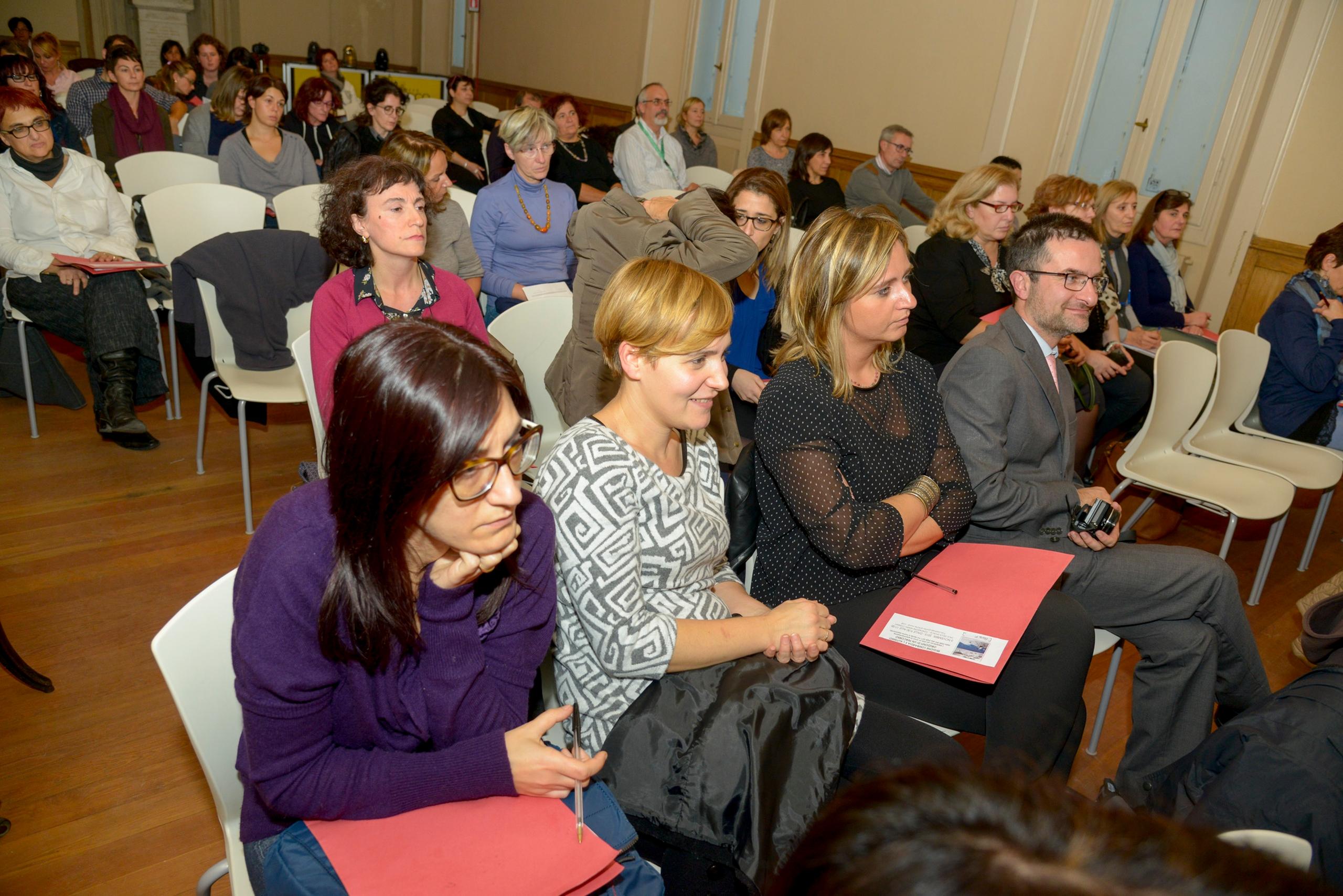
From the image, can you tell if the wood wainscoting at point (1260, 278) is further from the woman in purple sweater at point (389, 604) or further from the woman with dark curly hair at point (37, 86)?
the woman with dark curly hair at point (37, 86)

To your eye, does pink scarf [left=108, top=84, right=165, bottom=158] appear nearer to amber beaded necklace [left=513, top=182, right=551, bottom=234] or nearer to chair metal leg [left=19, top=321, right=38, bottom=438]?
chair metal leg [left=19, top=321, right=38, bottom=438]

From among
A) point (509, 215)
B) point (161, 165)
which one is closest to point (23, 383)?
point (161, 165)

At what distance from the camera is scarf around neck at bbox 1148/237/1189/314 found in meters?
4.83

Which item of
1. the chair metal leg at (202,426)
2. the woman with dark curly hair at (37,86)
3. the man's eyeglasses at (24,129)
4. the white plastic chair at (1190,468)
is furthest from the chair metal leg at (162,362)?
the white plastic chair at (1190,468)

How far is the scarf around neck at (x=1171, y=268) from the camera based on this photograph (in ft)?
15.9

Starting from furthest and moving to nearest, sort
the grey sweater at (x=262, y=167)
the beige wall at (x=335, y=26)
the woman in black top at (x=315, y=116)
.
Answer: the beige wall at (x=335, y=26) → the woman in black top at (x=315, y=116) → the grey sweater at (x=262, y=167)

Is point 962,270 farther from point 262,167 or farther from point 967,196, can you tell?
point 262,167

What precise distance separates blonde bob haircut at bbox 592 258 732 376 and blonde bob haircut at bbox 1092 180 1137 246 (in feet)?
11.6

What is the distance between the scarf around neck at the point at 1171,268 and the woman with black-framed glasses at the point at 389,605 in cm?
481

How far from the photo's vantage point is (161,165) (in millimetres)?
4543

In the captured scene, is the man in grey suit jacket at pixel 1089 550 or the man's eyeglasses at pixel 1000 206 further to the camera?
the man's eyeglasses at pixel 1000 206

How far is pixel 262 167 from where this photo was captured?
4.66 metres

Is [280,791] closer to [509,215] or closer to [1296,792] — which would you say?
[1296,792]

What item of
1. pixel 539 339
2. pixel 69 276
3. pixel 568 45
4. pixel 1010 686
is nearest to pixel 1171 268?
pixel 539 339
